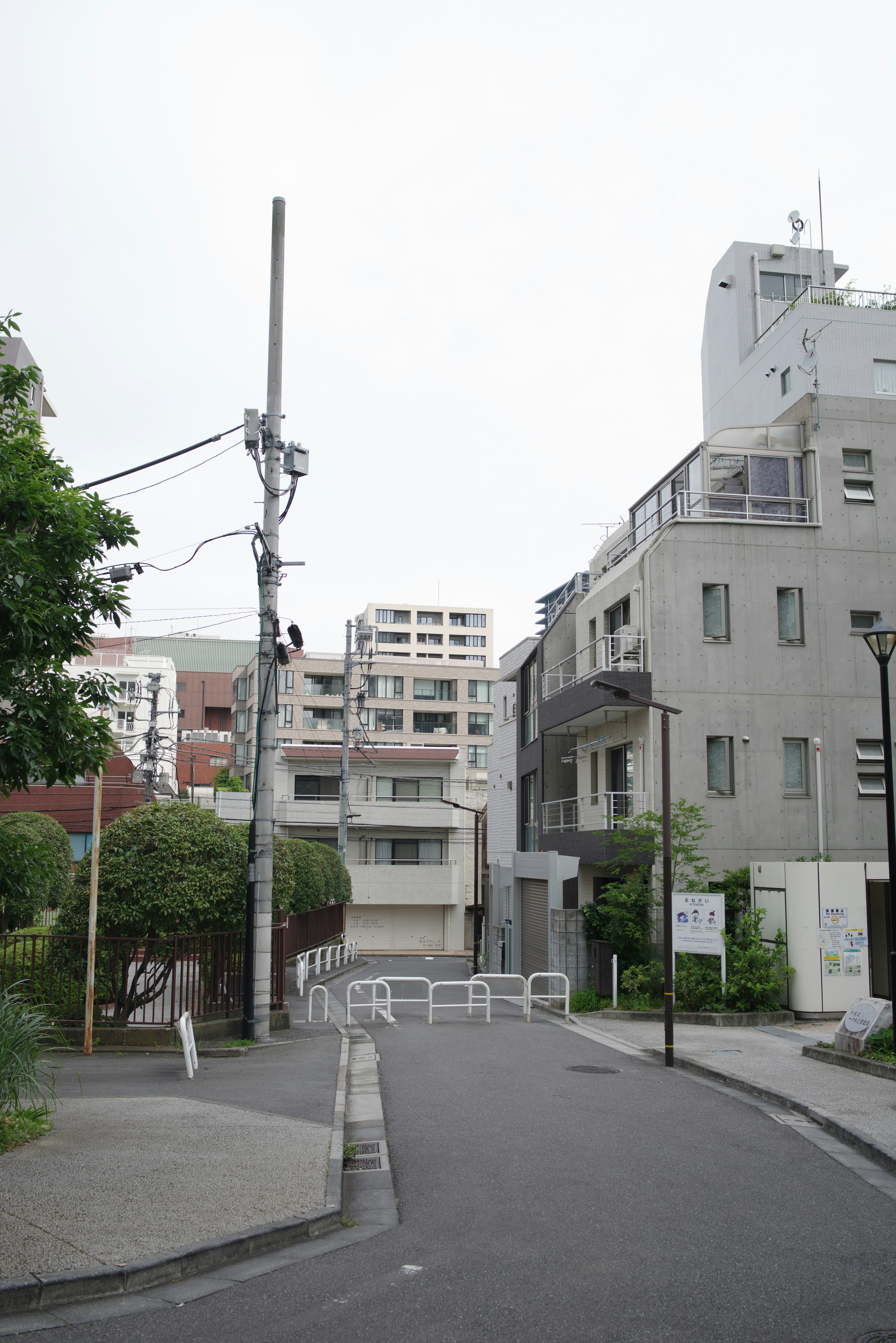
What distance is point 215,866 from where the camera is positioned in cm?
1667

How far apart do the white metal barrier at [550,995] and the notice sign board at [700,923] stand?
7.60ft

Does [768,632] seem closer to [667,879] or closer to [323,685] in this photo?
[667,879]

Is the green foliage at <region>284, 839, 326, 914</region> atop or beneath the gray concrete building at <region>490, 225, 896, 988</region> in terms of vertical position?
beneath

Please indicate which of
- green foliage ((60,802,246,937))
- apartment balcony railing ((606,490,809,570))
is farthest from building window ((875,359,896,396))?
green foliage ((60,802,246,937))

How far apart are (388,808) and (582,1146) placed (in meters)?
47.1

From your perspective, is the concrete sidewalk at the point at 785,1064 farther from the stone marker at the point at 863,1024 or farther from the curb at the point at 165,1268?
the curb at the point at 165,1268

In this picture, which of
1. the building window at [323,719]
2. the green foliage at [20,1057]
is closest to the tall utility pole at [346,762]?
the building window at [323,719]

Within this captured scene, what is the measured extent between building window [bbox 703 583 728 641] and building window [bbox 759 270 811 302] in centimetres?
1873

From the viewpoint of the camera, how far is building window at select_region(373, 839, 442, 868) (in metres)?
56.6

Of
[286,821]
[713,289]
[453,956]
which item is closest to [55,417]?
[286,821]

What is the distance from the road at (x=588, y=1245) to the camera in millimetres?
5496

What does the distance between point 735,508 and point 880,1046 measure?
15558 millimetres

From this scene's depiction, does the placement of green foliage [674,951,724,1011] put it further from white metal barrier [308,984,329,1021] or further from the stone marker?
white metal barrier [308,984,329,1021]

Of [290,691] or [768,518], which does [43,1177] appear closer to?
[768,518]
